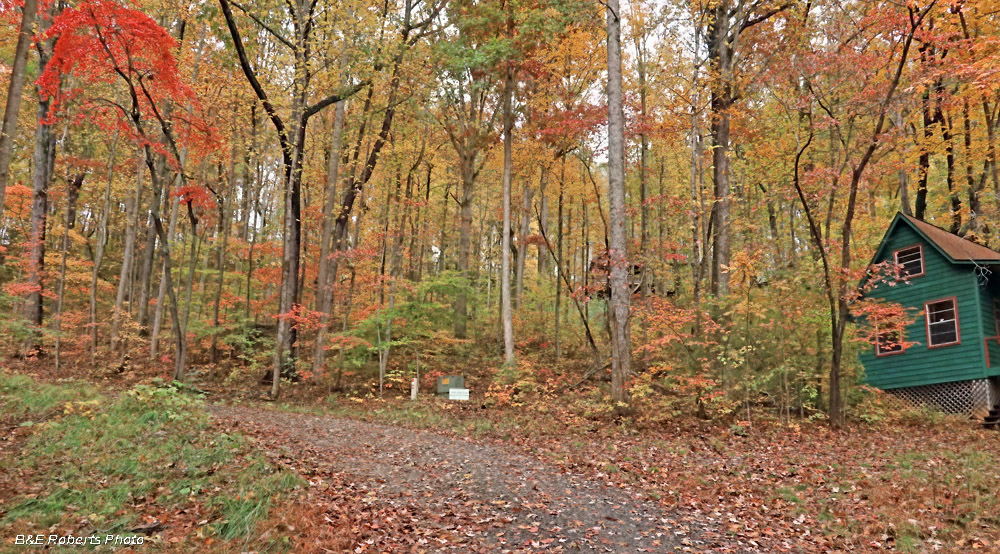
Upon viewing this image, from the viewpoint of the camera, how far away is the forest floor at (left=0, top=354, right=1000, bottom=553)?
16.1 feet

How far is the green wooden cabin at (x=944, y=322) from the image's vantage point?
1500cm

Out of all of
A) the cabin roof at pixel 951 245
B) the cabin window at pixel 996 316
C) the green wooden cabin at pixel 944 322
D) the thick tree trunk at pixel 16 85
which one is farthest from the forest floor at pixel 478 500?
the cabin window at pixel 996 316

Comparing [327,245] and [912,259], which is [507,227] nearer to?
[327,245]

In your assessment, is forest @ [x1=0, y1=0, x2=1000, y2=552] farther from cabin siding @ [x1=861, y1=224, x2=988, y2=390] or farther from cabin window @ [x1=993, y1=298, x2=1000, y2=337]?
cabin window @ [x1=993, y1=298, x2=1000, y2=337]

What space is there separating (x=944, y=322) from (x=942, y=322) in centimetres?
5

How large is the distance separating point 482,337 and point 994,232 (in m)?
19.4

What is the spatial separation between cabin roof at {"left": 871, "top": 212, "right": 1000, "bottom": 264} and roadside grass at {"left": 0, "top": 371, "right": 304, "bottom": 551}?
17207 millimetres

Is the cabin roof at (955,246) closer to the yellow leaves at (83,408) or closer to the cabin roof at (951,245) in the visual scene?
the cabin roof at (951,245)

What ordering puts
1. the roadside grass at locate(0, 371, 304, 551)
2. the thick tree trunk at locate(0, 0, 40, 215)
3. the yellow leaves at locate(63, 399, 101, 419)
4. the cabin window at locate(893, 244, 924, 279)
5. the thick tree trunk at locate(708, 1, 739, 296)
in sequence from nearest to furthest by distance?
the roadside grass at locate(0, 371, 304, 551), the thick tree trunk at locate(0, 0, 40, 215), the yellow leaves at locate(63, 399, 101, 419), the thick tree trunk at locate(708, 1, 739, 296), the cabin window at locate(893, 244, 924, 279)

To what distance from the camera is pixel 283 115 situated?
18.1m

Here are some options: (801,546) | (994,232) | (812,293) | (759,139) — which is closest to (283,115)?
(759,139)

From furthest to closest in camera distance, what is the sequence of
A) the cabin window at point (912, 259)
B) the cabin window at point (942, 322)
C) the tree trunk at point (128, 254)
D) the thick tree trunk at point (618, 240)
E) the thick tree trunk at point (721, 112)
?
the tree trunk at point (128, 254) → the cabin window at point (912, 259) → the cabin window at point (942, 322) → the thick tree trunk at point (721, 112) → the thick tree trunk at point (618, 240)

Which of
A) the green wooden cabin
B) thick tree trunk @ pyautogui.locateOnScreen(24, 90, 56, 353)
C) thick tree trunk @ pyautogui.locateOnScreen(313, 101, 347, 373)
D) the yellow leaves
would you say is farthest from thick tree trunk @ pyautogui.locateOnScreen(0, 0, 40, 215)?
the green wooden cabin

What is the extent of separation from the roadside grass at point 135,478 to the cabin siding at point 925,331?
1719 centimetres
